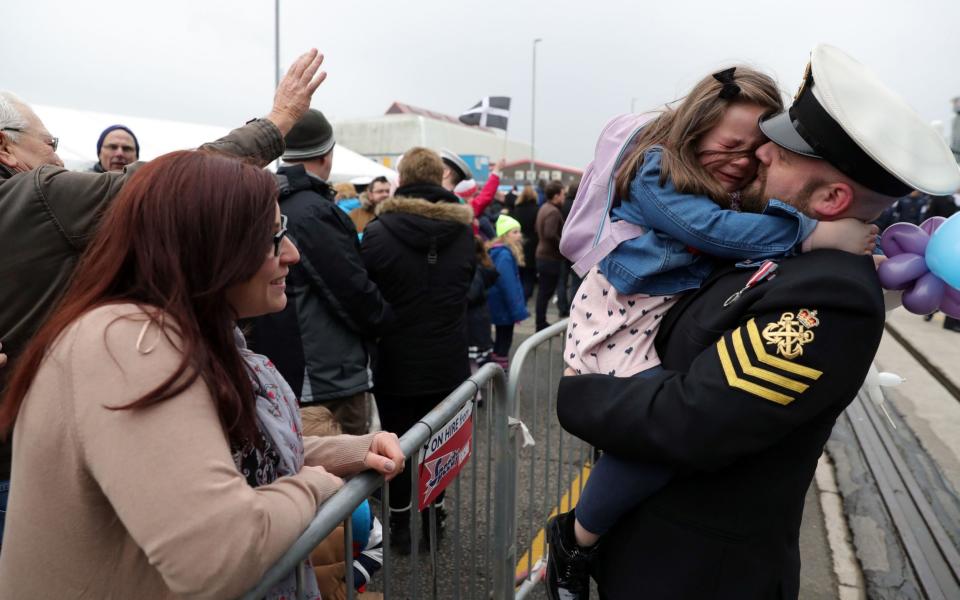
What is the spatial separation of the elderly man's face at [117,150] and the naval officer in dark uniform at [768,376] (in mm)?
4185

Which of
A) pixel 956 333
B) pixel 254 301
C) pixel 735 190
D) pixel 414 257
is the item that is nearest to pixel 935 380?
pixel 956 333

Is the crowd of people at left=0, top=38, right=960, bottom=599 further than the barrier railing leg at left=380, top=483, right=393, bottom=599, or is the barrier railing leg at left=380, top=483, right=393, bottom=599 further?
the barrier railing leg at left=380, top=483, right=393, bottom=599

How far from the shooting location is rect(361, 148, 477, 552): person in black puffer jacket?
3.30 meters

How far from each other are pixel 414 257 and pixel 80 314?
2.37 meters

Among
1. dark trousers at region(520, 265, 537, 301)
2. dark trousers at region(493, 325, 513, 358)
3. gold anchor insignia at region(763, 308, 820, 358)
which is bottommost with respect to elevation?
dark trousers at region(520, 265, 537, 301)

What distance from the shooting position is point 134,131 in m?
8.95

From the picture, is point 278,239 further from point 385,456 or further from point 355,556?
point 355,556

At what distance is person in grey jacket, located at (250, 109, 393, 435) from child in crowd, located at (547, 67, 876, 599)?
1586 millimetres

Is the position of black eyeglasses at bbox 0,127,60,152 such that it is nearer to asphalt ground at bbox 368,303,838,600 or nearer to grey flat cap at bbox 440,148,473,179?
asphalt ground at bbox 368,303,838,600

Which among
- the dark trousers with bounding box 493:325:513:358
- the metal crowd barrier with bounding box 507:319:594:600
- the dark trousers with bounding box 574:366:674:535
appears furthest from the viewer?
the dark trousers with bounding box 493:325:513:358

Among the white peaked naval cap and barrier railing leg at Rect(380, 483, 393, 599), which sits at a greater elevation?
the white peaked naval cap

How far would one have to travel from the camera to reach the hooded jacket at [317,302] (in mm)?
2881

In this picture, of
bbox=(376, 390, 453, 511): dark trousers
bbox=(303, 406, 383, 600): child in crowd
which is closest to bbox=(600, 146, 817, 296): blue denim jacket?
bbox=(303, 406, 383, 600): child in crowd

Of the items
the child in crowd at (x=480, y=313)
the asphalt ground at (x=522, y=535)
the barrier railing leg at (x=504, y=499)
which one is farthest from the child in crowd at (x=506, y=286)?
the barrier railing leg at (x=504, y=499)
